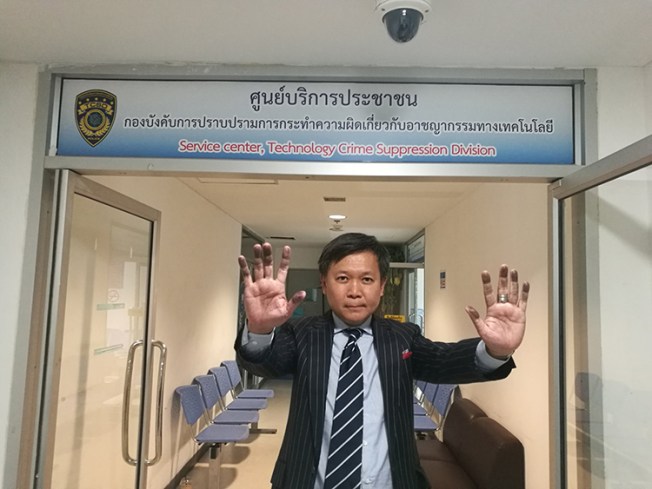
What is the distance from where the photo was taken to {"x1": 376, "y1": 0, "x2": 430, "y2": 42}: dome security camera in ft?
3.68

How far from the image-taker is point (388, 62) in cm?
148

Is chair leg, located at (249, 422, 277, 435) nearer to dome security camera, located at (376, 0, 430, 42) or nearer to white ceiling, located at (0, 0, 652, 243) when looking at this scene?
white ceiling, located at (0, 0, 652, 243)

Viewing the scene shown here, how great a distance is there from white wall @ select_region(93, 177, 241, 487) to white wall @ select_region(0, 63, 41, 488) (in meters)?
0.58

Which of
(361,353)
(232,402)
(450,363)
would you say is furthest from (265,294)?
(232,402)

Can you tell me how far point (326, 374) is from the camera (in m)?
1.25

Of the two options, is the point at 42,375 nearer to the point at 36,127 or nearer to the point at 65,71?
the point at 36,127

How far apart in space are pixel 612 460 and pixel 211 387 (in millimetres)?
3452

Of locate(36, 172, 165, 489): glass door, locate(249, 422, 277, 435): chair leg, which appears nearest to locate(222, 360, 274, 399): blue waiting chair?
locate(249, 422, 277, 435): chair leg

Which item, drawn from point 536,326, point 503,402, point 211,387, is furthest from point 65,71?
point 211,387

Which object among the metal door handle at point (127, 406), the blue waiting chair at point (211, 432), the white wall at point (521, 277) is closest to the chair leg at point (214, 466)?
the blue waiting chair at point (211, 432)

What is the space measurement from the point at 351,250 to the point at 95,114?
1.02 metres

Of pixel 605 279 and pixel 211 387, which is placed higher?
pixel 605 279

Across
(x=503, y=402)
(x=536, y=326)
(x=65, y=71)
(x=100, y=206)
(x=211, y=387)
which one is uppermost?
(x=65, y=71)

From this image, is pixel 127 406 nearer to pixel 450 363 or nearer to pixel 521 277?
pixel 450 363
